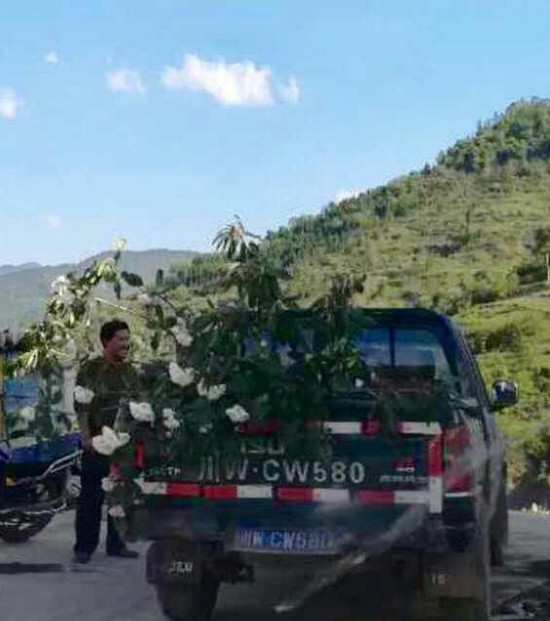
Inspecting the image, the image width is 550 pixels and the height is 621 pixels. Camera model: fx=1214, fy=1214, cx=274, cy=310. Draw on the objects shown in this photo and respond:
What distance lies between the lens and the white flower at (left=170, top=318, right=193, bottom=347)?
6727mm

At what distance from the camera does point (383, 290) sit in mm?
78312

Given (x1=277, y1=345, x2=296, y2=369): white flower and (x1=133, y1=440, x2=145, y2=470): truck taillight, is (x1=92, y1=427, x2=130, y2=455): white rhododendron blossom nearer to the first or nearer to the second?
(x1=133, y1=440, x2=145, y2=470): truck taillight

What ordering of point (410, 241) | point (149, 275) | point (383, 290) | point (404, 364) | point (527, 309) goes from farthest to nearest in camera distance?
point (410, 241) < point (383, 290) < point (527, 309) < point (404, 364) < point (149, 275)

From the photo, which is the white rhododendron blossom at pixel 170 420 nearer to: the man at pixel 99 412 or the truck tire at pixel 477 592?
the man at pixel 99 412

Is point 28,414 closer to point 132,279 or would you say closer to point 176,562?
point 132,279

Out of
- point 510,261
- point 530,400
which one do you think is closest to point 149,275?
point 530,400

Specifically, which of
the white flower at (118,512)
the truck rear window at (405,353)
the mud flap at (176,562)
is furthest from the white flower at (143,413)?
the truck rear window at (405,353)

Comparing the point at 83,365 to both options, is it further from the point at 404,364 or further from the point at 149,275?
the point at 404,364

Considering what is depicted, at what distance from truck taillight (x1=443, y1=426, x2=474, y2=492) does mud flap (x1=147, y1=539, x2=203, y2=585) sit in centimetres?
142

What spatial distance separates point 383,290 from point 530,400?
29.6 m

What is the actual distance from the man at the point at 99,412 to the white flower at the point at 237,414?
80 cm

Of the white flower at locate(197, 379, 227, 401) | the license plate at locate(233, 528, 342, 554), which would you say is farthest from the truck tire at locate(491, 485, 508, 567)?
the white flower at locate(197, 379, 227, 401)

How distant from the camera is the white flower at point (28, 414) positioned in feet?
24.8

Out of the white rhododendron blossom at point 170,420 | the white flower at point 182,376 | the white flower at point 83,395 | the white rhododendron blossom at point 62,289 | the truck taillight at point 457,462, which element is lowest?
the truck taillight at point 457,462
